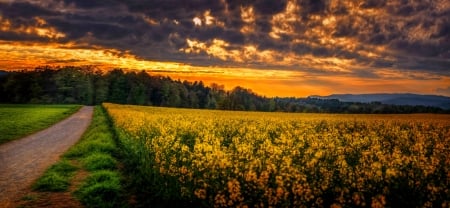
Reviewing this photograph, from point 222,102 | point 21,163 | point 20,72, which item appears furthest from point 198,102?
point 21,163

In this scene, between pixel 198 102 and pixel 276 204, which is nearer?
pixel 276 204

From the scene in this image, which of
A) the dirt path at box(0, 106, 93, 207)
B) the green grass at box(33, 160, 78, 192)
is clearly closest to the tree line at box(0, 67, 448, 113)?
the dirt path at box(0, 106, 93, 207)

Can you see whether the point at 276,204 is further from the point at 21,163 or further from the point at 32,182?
the point at 21,163

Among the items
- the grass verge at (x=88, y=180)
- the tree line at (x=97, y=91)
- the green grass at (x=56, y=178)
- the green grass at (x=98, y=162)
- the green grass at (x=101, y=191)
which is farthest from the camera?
the tree line at (x=97, y=91)

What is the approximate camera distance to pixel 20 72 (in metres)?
116

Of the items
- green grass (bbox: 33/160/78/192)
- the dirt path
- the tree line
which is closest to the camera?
the dirt path

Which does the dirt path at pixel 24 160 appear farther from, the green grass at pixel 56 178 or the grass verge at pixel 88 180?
the grass verge at pixel 88 180

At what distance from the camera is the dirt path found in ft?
34.4

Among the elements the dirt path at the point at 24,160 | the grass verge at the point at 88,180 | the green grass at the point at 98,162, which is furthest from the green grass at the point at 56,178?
the green grass at the point at 98,162

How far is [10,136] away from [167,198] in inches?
693

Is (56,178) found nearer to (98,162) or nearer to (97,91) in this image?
(98,162)

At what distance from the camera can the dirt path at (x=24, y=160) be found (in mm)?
10477

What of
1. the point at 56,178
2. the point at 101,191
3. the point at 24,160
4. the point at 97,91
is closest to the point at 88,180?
the point at 56,178

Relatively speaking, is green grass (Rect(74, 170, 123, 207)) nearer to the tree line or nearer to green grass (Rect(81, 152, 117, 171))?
green grass (Rect(81, 152, 117, 171))
